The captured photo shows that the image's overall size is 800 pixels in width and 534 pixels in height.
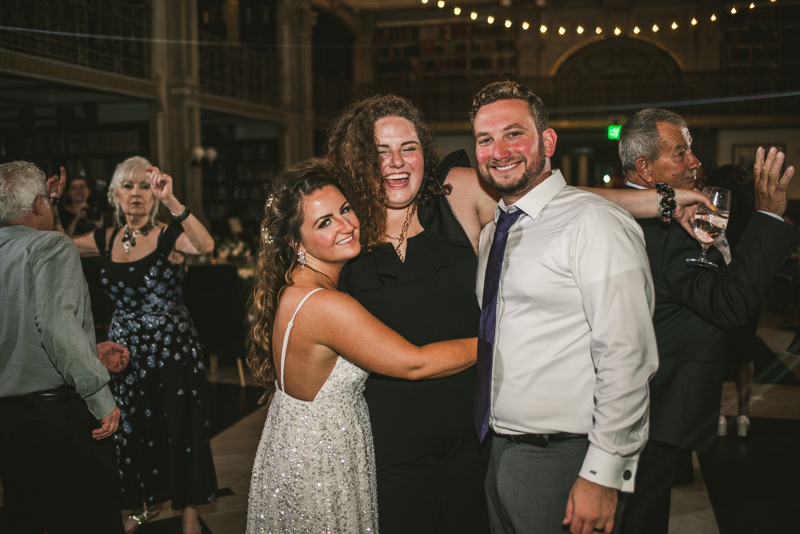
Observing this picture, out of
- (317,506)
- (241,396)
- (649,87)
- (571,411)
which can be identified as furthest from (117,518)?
(649,87)

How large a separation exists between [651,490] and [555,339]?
89 centimetres

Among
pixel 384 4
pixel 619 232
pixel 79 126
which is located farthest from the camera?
pixel 384 4

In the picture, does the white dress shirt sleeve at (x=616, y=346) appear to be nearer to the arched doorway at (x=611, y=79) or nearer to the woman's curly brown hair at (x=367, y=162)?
the woman's curly brown hair at (x=367, y=162)

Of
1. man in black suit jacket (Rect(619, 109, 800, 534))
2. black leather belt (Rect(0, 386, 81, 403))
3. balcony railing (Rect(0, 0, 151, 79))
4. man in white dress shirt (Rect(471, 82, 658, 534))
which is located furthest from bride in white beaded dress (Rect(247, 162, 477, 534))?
balcony railing (Rect(0, 0, 151, 79))

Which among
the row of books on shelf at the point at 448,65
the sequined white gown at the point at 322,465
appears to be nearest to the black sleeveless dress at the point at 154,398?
the sequined white gown at the point at 322,465

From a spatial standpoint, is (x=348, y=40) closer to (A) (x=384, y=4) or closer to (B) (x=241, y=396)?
(A) (x=384, y=4)

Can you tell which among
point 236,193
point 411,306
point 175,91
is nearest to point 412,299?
point 411,306

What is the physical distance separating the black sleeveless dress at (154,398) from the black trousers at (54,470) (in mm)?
598

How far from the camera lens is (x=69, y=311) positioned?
1.93 metres

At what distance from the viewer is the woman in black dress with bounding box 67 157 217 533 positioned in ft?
9.04

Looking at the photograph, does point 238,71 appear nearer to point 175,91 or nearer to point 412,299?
point 175,91

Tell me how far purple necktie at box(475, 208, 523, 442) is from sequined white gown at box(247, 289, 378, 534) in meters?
0.34

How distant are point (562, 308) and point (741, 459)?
295 centimetres

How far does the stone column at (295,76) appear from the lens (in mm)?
12828
